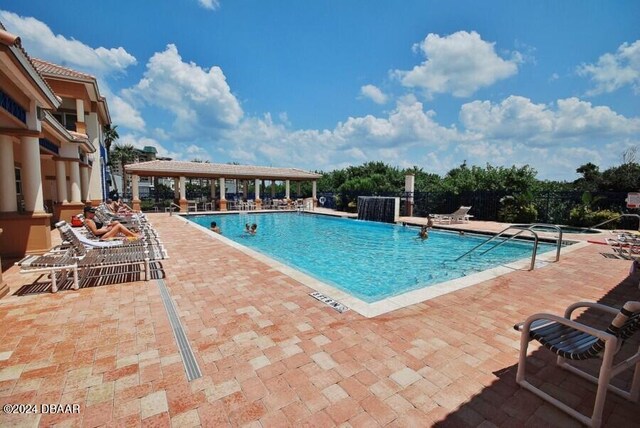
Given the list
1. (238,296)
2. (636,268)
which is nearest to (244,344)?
(238,296)

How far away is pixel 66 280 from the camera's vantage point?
213 inches

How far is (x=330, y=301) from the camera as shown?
14.8 feet

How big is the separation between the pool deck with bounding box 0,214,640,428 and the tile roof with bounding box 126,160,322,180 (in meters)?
18.8

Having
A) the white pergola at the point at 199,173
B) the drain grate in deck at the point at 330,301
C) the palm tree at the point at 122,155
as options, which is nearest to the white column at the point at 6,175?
the drain grate in deck at the point at 330,301

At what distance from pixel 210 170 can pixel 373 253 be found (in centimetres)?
1795

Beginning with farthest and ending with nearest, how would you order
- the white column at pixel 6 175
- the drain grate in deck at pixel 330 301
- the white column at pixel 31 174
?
the white column at pixel 31 174, the white column at pixel 6 175, the drain grate in deck at pixel 330 301

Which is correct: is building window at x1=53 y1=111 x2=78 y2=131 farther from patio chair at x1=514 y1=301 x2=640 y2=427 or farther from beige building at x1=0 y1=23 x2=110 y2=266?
patio chair at x1=514 y1=301 x2=640 y2=427

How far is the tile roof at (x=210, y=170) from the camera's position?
21784 mm

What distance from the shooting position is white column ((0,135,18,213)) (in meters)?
6.54

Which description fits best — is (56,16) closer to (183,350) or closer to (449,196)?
(183,350)

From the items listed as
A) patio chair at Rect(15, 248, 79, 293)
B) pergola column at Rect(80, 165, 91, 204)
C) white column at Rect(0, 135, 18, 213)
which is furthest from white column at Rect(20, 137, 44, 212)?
pergola column at Rect(80, 165, 91, 204)

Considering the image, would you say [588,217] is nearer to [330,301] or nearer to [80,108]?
[330,301]

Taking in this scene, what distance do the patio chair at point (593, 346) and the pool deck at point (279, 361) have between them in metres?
0.09

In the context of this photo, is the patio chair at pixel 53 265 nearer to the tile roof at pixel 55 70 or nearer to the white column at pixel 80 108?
the white column at pixel 80 108
